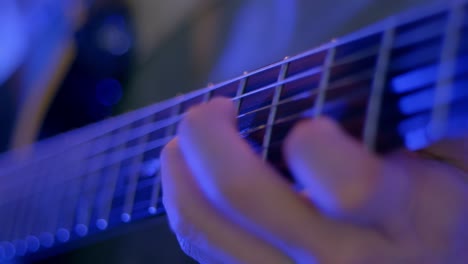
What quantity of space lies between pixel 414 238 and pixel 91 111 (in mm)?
679

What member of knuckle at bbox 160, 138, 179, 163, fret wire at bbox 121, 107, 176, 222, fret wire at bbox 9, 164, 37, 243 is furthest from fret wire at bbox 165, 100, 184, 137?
fret wire at bbox 9, 164, 37, 243

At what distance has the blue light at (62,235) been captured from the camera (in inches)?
26.9

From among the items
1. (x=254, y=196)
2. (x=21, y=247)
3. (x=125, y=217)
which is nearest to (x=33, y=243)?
(x=21, y=247)

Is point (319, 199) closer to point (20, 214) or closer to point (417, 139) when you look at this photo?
point (417, 139)

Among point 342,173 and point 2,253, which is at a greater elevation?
point 2,253

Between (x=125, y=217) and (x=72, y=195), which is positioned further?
(x=72, y=195)

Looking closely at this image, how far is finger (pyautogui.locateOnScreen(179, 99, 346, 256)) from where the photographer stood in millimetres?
332

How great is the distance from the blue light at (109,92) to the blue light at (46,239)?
10.1 inches

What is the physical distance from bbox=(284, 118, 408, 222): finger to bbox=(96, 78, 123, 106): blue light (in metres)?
0.62

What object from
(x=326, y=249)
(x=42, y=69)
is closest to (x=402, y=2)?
(x=326, y=249)

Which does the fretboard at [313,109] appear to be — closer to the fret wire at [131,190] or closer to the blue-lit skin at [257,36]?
the fret wire at [131,190]

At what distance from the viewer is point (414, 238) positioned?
0.35 m

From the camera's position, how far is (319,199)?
0.32 metres

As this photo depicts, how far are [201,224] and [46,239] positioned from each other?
399mm
